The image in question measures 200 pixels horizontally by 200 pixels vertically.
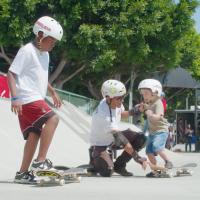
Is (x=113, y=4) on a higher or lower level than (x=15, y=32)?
higher

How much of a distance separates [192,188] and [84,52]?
2024 centimetres

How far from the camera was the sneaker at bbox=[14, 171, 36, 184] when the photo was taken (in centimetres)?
689

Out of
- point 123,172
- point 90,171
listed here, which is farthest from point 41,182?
point 123,172

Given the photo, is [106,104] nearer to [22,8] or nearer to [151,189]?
[151,189]

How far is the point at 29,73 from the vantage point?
7.01 metres

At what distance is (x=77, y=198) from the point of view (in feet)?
18.4

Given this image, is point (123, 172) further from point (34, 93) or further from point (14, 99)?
point (14, 99)

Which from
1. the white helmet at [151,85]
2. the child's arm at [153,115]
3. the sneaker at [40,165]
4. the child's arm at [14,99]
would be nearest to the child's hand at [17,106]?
the child's arm at [14,99]

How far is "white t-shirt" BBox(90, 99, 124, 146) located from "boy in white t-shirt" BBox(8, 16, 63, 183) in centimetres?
165

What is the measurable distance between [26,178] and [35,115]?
723 mm

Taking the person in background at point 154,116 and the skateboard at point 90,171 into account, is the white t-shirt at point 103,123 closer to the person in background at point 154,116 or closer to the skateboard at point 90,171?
the skateboard at point 90,171

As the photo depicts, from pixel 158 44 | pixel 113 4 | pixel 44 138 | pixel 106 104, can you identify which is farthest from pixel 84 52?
pixel 44 138

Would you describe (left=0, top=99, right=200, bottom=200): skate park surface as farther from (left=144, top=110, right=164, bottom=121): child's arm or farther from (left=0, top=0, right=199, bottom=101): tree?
(left=0, top=0, right=199, bottom=101): tree

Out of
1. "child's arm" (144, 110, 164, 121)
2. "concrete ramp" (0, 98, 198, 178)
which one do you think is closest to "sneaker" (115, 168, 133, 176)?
"child's arm" (144, 110, 164, 121)
